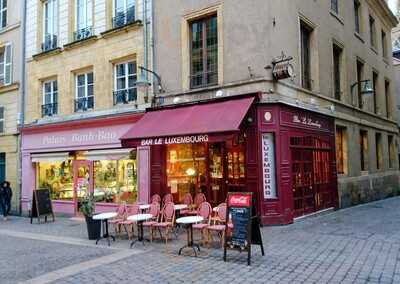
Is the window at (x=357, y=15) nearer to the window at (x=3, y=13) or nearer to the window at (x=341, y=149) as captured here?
the window at (x=341, y=149)

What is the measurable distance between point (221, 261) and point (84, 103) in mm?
9929

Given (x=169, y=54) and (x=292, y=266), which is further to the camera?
(x=169, y=54)

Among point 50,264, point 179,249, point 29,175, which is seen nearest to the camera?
point 50,264

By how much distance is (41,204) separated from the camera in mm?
14203

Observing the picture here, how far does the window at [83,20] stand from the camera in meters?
15.4

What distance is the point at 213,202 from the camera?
12016mm

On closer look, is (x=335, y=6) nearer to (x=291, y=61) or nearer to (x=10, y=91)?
(x=291, y=61)

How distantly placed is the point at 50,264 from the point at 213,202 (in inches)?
212

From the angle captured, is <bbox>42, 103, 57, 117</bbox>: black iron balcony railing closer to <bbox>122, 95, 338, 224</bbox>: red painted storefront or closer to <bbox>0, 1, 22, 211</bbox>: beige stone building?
<bbox>0, 1, 22, 211</bbox>: beige stone building

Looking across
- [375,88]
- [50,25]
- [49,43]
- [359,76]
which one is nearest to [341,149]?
[359,76]

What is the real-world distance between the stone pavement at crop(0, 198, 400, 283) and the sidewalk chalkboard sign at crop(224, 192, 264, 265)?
1.10ft

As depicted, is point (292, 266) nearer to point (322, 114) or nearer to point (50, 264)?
point (50, 264)

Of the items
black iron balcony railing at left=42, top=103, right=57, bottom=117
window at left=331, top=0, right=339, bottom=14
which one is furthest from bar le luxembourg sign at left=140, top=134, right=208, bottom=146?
window at left=331, top=0, right=339, bottom=14

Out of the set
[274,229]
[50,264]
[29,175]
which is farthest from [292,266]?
[29,175]
